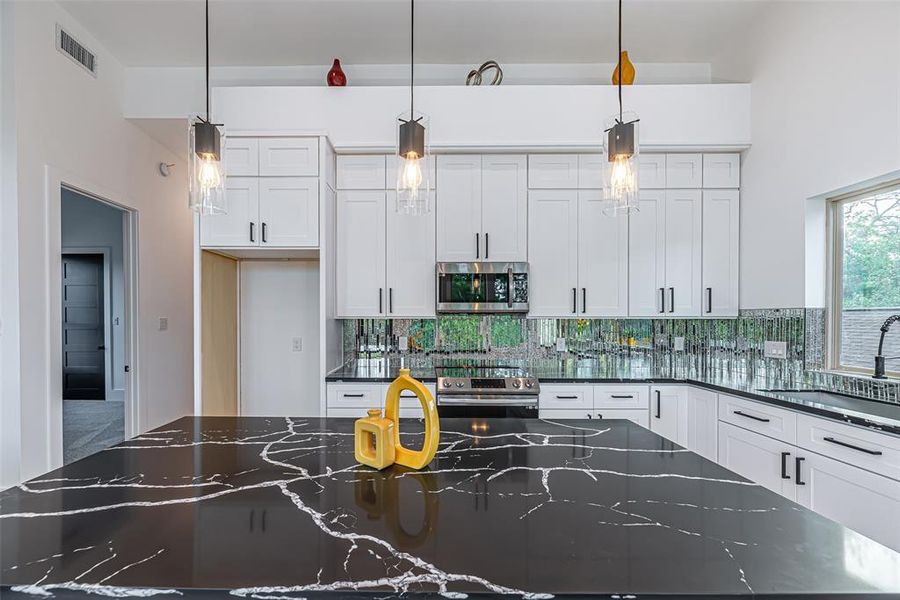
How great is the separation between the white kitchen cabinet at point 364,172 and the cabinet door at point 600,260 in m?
1.53

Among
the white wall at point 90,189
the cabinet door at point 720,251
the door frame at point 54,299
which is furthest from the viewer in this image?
the cabinet door at point 720,251

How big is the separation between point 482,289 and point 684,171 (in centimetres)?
177

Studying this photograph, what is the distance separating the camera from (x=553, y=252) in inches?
134

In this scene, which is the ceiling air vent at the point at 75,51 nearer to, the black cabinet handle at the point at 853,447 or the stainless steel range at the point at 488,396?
the stainless steel range at the point at 488,396

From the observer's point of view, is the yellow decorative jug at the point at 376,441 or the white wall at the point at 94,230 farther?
the white wall at the point at 94,230

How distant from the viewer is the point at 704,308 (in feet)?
11.0

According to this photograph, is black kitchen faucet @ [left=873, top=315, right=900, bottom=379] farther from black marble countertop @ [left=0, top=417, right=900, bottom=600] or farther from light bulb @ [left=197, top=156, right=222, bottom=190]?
light bulb @ [left=197, top=156, right=222, bottom=190]

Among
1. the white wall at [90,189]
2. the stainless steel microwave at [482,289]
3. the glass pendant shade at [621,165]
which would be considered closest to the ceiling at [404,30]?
the white wall at [90,189]

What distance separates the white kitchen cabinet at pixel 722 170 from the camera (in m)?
3.37

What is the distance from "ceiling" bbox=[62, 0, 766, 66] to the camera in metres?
2.99

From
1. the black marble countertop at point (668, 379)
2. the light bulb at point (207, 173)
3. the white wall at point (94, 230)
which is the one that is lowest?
the black marble countertop at point (668, 379)

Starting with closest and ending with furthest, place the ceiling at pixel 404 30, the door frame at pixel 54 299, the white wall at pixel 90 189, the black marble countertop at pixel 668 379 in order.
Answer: the black marble countertop at pixel 668 379, the white wall at pixel 90 189, the door frame at pixel 54 299, the ceiling at pixel 404 30

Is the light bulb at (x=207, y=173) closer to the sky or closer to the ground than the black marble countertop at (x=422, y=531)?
closer to the sky

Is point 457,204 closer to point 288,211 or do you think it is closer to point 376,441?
point 288,211
